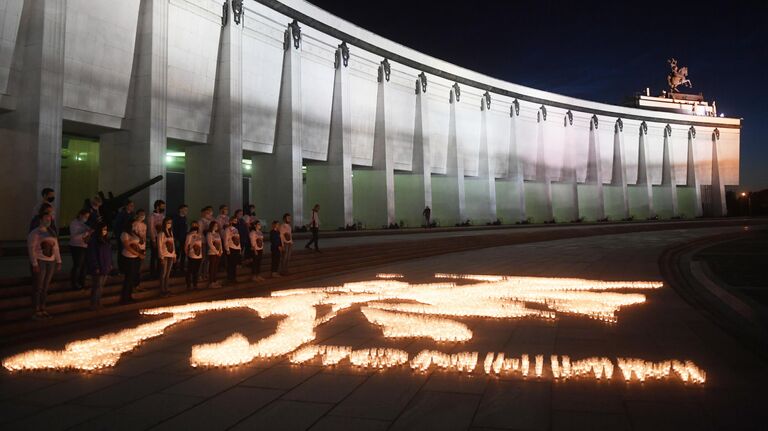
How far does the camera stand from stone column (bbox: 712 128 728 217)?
68.7 m

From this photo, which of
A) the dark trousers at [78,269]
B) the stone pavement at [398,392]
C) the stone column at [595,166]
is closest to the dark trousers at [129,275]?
the dark trousers at [78,269]

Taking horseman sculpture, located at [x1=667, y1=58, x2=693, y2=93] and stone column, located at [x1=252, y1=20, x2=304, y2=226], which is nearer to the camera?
stone column, located at [x1=252, y1=20, x2=304, y2=226]

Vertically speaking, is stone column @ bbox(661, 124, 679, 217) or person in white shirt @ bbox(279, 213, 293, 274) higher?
stone column @ bbox(661, 124, 679, 217)

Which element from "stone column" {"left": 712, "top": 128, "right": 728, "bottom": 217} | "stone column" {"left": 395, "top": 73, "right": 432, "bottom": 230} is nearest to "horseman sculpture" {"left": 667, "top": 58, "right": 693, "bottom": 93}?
"stone column" {"left": 712, "top": 128, "right": 728, "bottom": 217}

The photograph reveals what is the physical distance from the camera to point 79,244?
9.19 meters

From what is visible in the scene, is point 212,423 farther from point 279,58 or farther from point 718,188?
point 718,188

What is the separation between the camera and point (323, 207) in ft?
119

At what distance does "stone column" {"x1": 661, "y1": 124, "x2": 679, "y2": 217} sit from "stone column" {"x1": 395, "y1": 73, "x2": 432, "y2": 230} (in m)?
39.0

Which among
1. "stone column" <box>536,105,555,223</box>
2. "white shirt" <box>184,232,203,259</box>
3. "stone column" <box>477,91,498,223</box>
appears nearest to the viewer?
"white shirt" <box>184,232,203,259</box>

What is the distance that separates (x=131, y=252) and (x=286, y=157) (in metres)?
22.7

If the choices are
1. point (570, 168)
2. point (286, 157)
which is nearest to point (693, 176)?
point (570, 168)

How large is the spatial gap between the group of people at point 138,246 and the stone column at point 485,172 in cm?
3757

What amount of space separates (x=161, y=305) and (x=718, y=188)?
75.8 m

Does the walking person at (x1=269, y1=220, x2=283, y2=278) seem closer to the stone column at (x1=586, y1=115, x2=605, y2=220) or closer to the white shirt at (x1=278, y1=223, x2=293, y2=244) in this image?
the white shirt at (x1=278, y1=223, x2=293, y2=244)
